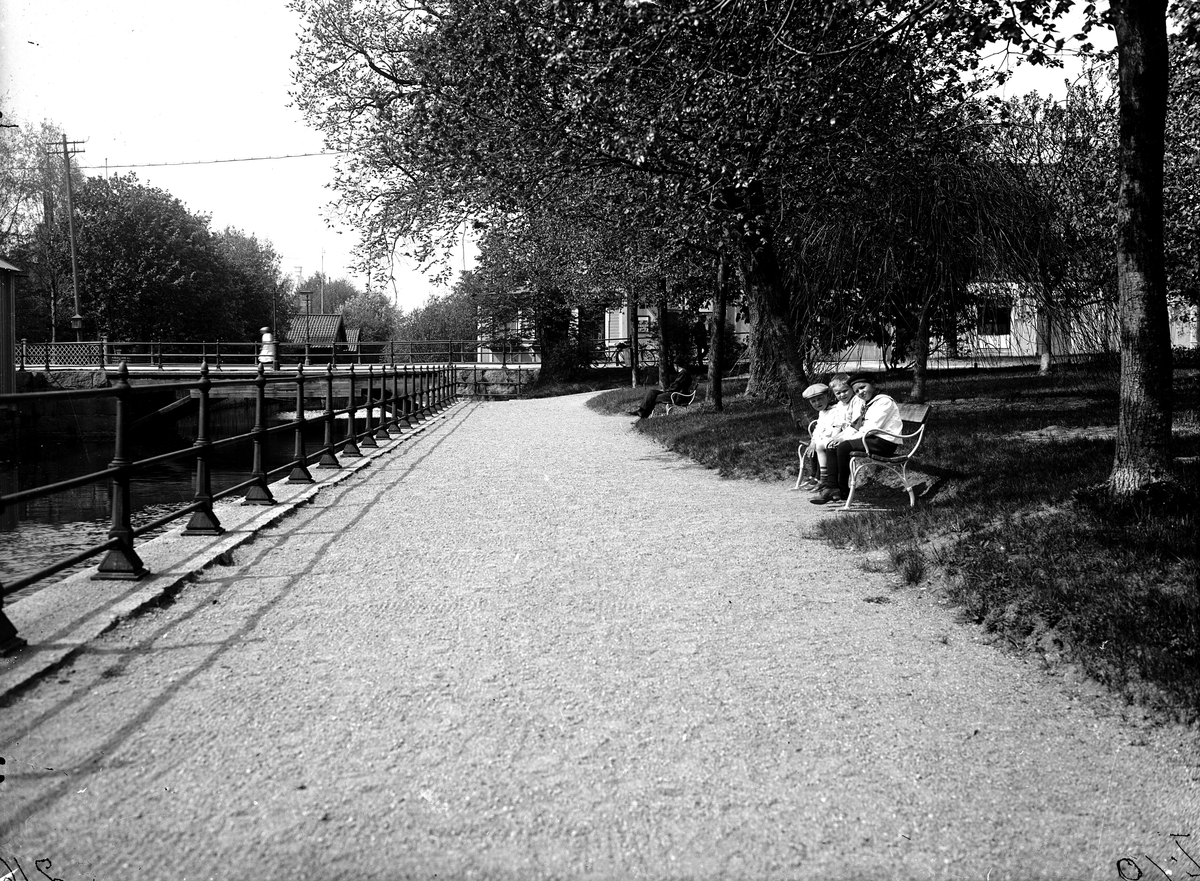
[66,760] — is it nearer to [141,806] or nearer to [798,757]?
[141,806]

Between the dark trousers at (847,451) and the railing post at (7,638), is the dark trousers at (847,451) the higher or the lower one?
the higher one

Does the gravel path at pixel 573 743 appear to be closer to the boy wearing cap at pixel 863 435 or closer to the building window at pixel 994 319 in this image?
the boy wearing cap at pixel 863 435

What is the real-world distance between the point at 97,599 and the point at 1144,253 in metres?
7.03

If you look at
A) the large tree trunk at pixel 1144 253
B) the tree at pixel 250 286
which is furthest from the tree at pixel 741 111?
the tree at pixel 250 286

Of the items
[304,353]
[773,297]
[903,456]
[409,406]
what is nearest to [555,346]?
[304,353]

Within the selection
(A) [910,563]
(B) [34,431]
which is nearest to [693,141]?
(A) [910,563]

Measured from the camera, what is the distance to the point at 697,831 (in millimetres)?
3156

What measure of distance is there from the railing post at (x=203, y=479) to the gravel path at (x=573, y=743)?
3.71 ft

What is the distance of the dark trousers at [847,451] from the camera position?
9.91 metres

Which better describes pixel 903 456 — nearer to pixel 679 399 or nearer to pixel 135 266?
pixel 679 399

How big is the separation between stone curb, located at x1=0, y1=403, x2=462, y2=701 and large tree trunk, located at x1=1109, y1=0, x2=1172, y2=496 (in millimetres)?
6189

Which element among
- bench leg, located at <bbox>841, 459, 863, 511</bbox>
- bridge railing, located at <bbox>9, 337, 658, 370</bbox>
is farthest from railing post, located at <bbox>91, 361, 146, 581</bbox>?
bridge railing, located at <bbox>9, 337, 658, 370</bbox>

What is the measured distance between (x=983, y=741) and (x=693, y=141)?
9252mm

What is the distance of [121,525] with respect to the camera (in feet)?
20.1
